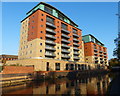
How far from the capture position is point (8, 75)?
22328mm

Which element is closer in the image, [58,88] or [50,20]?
[58,88]

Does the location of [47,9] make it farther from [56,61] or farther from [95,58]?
[95,58]

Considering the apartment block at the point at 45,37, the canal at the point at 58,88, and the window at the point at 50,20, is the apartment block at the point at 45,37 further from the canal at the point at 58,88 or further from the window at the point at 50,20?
the canal at the point at 58,88

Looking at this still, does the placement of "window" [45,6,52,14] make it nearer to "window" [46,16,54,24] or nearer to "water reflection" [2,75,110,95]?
"window" [46,16,54,24]

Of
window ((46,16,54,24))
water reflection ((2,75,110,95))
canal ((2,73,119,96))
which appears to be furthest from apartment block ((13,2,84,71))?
water reflection ((2,75,110,95))

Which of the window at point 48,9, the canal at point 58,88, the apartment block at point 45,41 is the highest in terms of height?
the window at point 48,9

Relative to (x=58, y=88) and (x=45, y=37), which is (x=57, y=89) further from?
(x=45, y=37)

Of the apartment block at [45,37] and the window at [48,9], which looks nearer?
the apartment block at [45,37]

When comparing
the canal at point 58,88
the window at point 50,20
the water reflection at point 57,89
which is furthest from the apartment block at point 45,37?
the water reflection at point 57,89

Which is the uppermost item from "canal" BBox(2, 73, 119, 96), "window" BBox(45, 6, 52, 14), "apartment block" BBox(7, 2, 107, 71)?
"window" BBox(45, 6, 52, 14)

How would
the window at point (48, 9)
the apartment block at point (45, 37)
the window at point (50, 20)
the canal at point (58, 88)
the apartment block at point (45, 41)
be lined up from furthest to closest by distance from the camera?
the window at point (48, 9) < the window at point (50, 20) < the apartment block at point (45, 37) < the apartment block at point (45, 41) < the canal at point (58, 88)

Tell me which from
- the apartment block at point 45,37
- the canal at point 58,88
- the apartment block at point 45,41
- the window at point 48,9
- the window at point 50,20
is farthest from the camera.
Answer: the window at point 48,9

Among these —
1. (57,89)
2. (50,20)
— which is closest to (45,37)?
(50,20)

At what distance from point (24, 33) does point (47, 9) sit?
51.2 ft
